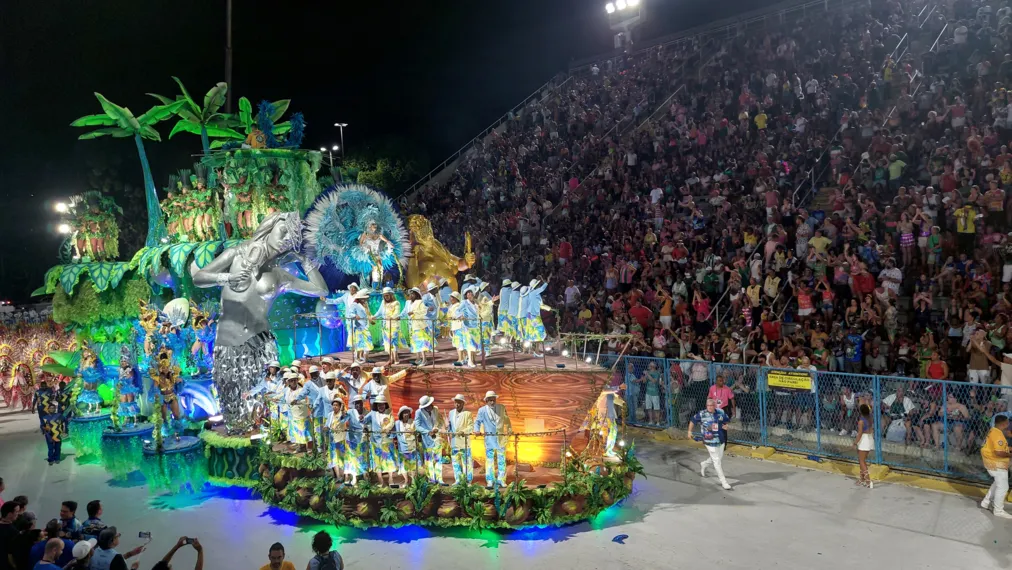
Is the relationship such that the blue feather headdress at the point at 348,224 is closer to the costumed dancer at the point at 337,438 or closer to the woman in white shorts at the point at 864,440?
the costumed dancer at the point at 337,438

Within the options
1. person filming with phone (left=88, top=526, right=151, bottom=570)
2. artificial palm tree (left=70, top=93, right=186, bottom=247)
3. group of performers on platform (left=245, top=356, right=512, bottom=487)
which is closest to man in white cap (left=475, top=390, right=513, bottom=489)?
group of performers on platform (left=245, top=356, right=512, bottom=487)

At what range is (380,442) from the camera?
Answer: 1218cm

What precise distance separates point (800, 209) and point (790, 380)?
5130mm

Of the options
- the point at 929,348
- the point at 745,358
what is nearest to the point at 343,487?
the point at 745,358

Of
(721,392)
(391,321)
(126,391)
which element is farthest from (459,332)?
(126,391)

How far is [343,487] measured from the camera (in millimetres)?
12172

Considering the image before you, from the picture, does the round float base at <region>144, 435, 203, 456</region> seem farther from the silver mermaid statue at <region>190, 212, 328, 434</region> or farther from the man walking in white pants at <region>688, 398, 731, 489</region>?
the man walking in white pants at <region>688, 398, 731, 489</region>

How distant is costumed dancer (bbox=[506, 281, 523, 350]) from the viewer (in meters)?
14.4

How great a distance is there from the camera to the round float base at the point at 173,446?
55.5 ft

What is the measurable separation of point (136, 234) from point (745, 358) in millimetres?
27953

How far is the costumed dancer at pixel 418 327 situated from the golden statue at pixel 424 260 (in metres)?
3.95

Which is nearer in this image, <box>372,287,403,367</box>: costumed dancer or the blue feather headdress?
<box>372,287,403,367</box>: costumed dancer

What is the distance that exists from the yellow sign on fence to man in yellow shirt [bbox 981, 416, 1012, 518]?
341 cm

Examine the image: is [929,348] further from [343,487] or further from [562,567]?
[343,487]
